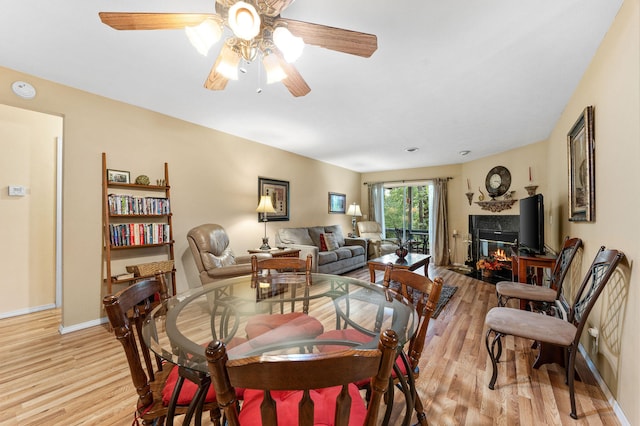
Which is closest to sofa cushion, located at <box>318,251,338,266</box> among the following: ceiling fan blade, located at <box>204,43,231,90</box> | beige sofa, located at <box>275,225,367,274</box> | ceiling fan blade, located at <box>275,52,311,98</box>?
beige sofa, located at <box>275,225,367,274</box>

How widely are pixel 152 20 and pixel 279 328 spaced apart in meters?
1.79

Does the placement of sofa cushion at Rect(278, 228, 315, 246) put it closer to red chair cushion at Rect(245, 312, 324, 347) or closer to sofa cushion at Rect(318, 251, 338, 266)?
sofa cushion at Rect(318, 251, 338, 266)

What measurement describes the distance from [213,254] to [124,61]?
2.10 meters

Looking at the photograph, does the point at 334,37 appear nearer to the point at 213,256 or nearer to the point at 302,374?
the point at 302,374

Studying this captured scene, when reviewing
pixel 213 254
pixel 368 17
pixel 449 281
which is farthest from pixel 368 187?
pixel 368 17

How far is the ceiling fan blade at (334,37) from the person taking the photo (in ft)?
4.42

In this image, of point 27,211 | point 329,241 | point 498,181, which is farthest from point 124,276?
point 498,181

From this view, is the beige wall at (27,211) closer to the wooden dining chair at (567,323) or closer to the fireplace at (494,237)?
the wooden dining chair at (567,323)

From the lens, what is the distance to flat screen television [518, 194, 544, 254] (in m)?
3.02

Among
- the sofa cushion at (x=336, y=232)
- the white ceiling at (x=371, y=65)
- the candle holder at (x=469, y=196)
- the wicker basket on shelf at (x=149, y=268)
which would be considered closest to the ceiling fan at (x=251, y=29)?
the white ceiling at (x=371, y=65)

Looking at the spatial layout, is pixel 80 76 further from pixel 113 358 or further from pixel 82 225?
pixel 113 358

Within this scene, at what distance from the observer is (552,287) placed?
8.71 feet

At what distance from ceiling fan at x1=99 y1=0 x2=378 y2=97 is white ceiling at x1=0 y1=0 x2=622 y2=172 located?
0.94 feet

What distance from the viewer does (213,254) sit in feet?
10.5
